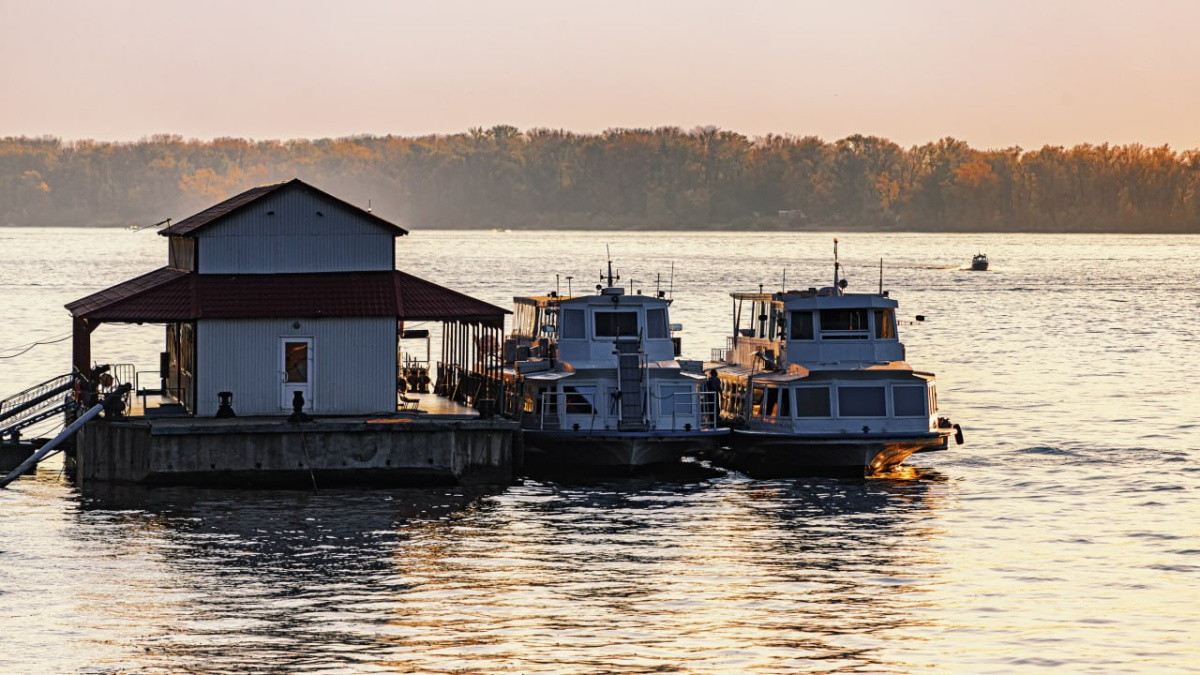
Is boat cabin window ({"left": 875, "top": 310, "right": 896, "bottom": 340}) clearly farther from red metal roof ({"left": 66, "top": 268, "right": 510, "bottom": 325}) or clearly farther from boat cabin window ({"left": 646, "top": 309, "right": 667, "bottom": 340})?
red metal roof ({"left": 66, "top": 268, "right": 510, "bottom": 325})

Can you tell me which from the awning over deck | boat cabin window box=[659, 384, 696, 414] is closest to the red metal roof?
the awning over deck

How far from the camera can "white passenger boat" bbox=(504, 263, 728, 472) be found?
48906mm

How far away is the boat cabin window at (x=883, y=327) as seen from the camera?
167 ft

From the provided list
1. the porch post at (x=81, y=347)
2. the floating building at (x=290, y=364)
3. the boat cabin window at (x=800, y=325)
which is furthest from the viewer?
the boat cabin window at (x=800, y=325)

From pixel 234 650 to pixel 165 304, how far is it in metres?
17.1

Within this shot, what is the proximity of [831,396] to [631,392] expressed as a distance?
5.30 m

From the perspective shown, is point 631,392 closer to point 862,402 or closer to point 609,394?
point 609,394

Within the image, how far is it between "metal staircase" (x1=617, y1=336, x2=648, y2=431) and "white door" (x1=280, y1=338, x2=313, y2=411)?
27.9 feet

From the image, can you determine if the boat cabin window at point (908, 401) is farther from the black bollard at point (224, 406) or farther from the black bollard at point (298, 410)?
the black bollard at point (224, 406)

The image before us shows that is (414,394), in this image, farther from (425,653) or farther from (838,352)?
(425,653)

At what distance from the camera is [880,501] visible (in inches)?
1854

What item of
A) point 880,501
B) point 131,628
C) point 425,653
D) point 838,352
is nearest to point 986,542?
point 880,501

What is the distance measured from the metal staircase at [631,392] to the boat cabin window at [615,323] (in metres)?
1.08

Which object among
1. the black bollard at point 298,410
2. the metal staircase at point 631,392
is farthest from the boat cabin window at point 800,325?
the black bollard at point 298,410
